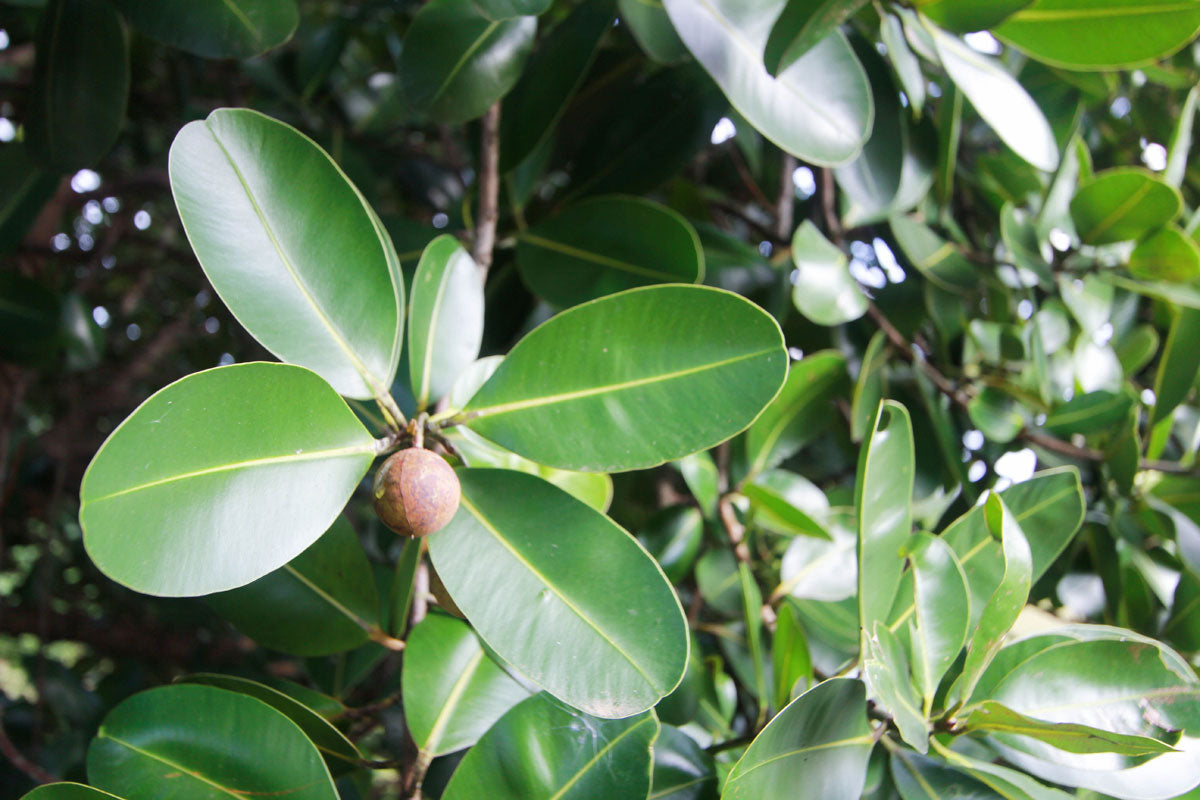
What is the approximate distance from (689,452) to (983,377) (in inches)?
22.0

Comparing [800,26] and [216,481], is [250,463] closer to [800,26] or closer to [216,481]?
[216,481]

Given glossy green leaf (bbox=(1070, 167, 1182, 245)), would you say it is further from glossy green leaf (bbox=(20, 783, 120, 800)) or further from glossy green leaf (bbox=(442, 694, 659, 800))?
glossy green leaf (bbox=(20, 783, 120, 800))

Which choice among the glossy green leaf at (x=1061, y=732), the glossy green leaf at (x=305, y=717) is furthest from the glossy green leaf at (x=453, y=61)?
the glossy green leaf at (x=1061, y=732)

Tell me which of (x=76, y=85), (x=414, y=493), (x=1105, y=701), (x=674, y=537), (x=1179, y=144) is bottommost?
(x=674, y=537)

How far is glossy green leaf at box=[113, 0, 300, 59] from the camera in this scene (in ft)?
2.01

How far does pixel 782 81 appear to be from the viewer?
0.63 meters

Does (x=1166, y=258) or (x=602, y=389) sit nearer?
(x=602, y=389)

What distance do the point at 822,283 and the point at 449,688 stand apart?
0.48 m

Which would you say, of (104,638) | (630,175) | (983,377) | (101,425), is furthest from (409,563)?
(101,425)

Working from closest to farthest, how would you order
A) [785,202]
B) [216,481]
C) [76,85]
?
1. [216,481]
2. [76,85]
3. [785,202]

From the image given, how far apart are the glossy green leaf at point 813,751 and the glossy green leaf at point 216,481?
251 mm

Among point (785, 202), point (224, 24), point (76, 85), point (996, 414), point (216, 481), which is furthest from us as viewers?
point (785, 202)

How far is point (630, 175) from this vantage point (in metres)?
0.86

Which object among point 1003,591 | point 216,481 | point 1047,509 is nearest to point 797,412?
point 1047,509
